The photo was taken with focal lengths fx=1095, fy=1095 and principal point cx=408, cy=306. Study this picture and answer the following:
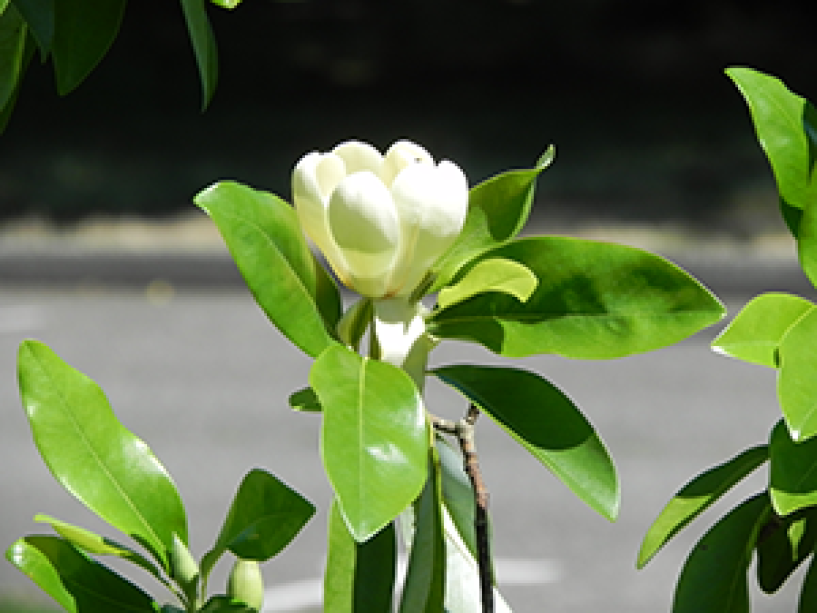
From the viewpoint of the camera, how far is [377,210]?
15.9 inches

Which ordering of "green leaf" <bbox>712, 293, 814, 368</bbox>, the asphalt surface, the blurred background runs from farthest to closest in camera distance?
1. the blurred background
2. the asphalt surface
3. "green leaf" <bbox>712, 293, 814, 368</bbox>

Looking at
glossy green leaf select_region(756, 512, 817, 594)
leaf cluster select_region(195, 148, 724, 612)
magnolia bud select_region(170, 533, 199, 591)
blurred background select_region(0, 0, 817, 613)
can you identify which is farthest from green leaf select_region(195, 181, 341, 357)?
blurred background select_region(0, 0, 817, 613)

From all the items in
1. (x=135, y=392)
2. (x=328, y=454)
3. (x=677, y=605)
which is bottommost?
(x=135, y=392)

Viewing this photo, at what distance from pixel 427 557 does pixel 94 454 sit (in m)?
0.15

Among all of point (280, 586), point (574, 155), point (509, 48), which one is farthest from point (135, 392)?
point (509, 48)

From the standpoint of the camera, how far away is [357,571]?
42 centimetres

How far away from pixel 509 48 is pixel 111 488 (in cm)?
887

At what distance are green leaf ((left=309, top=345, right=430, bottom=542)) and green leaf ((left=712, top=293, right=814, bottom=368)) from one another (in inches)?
5.3

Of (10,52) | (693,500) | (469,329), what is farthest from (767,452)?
(10,52)

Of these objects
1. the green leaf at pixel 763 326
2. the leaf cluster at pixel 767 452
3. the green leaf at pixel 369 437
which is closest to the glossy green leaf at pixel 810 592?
the leaf cluster at pixel 767 452

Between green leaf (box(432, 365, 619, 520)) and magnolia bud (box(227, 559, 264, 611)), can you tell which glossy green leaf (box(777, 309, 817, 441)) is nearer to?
green leaf (box(432, 365, 619, 520))

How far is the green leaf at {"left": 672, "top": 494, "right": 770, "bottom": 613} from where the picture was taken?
473mm

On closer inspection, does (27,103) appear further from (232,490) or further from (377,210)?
(377,210)

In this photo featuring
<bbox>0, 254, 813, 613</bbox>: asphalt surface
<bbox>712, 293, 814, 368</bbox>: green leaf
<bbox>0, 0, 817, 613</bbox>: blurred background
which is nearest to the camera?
<bbox>712, 293, 814, 368</bbox>: green leaf
